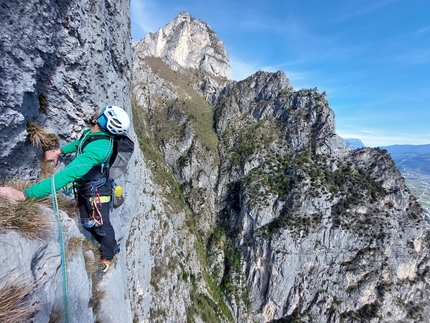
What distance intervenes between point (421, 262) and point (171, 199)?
70767mm

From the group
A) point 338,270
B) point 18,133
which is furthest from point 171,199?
point 18,133

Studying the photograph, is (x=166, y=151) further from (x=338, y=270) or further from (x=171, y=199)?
(x=338, y=270)

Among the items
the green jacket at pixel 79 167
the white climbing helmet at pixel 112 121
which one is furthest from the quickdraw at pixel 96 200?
the white climbing helmet at pixel 112 121

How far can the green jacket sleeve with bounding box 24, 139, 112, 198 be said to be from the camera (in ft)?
10.9

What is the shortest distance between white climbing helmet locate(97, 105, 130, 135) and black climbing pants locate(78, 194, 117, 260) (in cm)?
153

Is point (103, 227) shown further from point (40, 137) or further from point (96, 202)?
point (40, 137)

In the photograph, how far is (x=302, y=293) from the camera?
188ft

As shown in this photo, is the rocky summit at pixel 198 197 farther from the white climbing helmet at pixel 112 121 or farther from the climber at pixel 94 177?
the white climbing helmet at pixel 112 121

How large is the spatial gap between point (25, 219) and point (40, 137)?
2999 millimetres

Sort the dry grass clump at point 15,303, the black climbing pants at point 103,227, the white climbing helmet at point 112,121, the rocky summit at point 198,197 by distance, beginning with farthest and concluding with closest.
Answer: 1. the black climbing pants at point 103,227
2. the rocky summit at point 198,197
3. the white climbing helmet at point 112,121
4. the dry grass clump at point 15,303

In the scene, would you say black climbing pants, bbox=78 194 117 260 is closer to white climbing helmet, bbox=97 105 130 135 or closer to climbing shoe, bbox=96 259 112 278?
climbing shoe, bbox=96 259 112 278

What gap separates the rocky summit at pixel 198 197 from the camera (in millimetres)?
4469

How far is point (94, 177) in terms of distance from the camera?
4355 mm

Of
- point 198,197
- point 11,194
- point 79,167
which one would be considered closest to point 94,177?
point 79,167
